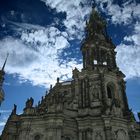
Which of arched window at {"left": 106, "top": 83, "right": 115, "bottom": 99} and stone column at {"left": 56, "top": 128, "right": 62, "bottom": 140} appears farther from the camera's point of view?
arched window at {"left": 106, "top": 83, "right": 115, "bottom": 99}

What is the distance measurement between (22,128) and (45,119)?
2812 mm

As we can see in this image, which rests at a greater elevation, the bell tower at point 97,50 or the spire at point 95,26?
the spire at point 95,26

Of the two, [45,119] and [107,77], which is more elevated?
[107,77]

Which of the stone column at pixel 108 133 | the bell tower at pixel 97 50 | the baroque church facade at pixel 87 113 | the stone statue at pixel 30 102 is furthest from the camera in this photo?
the bell tower at pixel 97 50

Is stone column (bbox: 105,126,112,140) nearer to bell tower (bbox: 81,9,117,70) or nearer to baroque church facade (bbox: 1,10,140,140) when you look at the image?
baroque church facade (bbox: 1,10,140,140)

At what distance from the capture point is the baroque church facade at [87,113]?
27.3 m

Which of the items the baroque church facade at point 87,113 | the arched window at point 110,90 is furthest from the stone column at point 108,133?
the arched window at point 110,90

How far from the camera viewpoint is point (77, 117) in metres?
28.3

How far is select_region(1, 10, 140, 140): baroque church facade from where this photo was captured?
27281 millimetres

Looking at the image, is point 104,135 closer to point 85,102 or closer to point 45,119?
point 85,102

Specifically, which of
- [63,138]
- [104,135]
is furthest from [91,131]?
[63,138]

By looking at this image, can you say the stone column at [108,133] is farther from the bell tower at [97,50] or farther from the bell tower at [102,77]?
the bell tower at [97,50]

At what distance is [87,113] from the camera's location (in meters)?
28.7

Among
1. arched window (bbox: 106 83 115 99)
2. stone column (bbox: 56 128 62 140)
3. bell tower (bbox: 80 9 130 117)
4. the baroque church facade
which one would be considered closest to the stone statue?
the baroque church facade
